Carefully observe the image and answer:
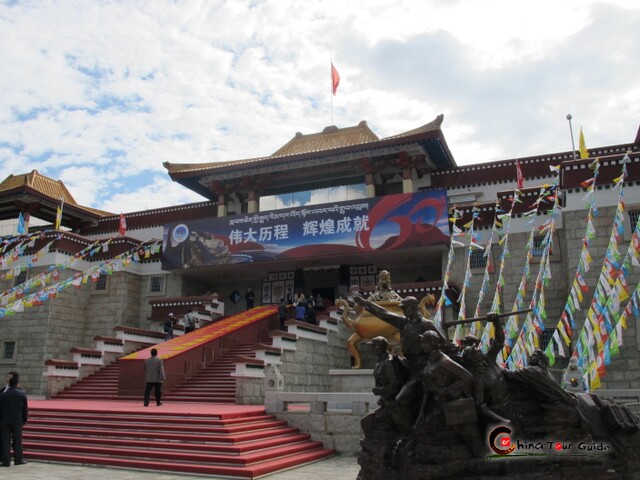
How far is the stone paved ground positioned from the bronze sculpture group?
2.09 meters

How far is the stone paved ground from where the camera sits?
25.3 feet

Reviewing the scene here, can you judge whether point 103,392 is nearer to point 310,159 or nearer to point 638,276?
point 310,159

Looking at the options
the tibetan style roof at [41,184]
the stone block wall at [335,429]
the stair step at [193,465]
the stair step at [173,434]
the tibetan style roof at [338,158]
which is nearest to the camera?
the stair step at [193,465]

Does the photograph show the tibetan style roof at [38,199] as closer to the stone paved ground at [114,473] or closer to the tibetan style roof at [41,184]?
the tibetan style roof at [41,184]

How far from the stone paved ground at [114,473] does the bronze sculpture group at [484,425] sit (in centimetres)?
209

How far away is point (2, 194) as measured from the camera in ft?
79.0

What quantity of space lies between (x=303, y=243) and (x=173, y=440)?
11.4 m

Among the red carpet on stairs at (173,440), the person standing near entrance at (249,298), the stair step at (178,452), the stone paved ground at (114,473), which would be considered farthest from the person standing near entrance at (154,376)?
the person standing near entrance at (249,298)

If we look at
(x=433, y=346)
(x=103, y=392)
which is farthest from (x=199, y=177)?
(x=433, y=346)

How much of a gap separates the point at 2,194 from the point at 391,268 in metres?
16.9

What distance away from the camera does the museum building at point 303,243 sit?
55.2ft

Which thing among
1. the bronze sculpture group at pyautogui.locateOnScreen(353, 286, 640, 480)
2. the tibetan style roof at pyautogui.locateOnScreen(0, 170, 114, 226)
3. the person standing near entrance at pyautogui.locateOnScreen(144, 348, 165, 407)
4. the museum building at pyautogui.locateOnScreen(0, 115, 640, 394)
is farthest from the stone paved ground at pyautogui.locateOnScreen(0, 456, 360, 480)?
the tibetan style roof at pyautogui.locateOnScreen(0, 170, 114, 226)

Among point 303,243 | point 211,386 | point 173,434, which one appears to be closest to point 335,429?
point 173,434

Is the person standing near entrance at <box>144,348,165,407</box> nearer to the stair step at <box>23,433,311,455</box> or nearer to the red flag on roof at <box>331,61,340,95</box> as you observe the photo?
→ the stair step at <box>23,433,311,455</box>
